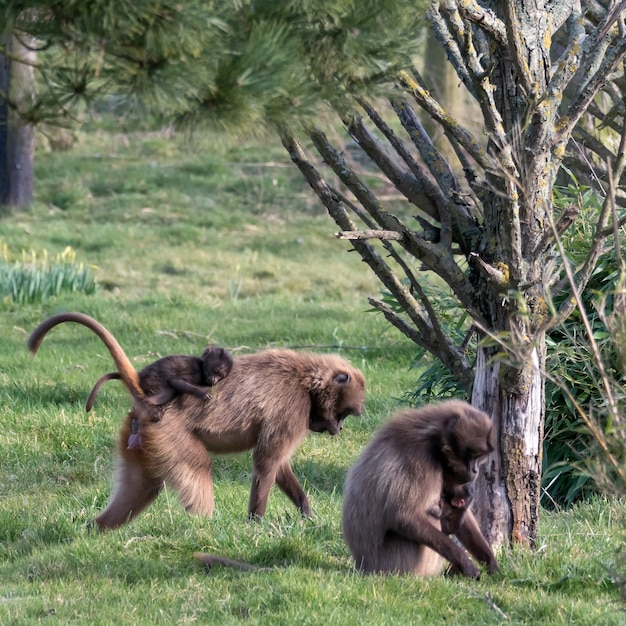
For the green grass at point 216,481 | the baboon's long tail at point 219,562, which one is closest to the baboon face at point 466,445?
the green grass at point 216,481

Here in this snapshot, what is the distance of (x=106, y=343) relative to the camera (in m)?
A: 5.29

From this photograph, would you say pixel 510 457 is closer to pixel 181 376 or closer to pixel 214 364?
pixel 214 364

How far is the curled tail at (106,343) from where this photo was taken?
5238 mm

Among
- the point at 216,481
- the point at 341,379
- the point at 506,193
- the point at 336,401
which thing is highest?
the point at 506,193

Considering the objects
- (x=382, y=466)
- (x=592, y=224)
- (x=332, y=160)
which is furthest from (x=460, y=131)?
(x=592, y=224)

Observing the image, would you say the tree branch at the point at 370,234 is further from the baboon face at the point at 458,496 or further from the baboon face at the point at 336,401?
the baboon face at the point at 336,401

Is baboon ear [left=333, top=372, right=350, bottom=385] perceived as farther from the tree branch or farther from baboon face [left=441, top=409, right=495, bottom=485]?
the tree branch

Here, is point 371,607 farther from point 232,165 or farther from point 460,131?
point 232,165

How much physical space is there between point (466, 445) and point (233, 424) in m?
1.55

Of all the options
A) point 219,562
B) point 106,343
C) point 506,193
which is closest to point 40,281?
point 106,343

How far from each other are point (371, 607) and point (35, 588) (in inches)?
59.4

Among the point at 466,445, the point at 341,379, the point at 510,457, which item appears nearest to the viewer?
the point at 466,445

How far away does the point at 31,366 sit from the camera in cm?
848

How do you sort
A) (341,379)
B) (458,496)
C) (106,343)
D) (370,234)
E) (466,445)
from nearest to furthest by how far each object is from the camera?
(370,234) → (466,445) → (458,496) → (106,343) → (341,379)
